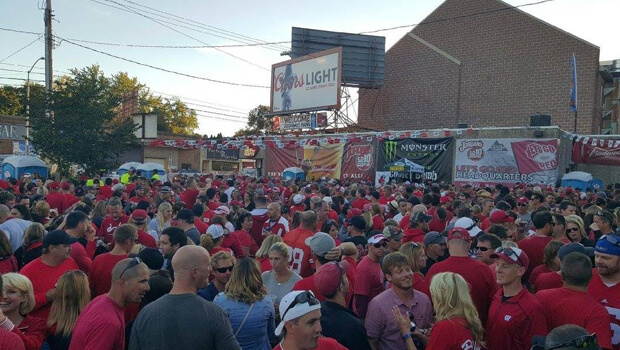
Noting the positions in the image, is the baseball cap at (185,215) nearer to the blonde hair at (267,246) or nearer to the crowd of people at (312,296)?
the crowd of people at (312,296)

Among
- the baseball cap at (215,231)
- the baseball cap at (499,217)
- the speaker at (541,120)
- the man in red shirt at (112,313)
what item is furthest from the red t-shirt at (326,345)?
the speaker at (541,120)

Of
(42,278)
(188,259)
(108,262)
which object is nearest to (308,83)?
(108,262)

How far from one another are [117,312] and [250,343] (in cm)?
107

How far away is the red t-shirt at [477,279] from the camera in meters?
4.61

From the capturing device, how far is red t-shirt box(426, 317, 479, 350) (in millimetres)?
3340

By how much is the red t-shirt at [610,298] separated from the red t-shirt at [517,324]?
0.60 meters

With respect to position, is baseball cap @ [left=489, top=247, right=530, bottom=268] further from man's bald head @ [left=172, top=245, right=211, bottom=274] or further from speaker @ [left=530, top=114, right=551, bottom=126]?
speaker @ [left=530, top=114, right=551, bottom=126]

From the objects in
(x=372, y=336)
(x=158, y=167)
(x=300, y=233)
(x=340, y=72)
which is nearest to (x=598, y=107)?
(x=340, y=72)

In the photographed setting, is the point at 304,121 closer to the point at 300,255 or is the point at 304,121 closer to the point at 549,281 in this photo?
the point at 300,255

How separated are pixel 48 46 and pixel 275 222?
1780 cm

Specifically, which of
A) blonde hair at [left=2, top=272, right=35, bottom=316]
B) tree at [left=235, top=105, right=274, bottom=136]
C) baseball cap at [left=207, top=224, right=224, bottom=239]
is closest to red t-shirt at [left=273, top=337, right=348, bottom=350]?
blonde hair at [left=2, top=272, right=35, bottom=316]

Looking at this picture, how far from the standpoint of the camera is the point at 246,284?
4008 millimetres

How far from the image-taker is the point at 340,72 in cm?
2944

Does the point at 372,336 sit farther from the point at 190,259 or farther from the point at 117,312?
the point at 117,312
